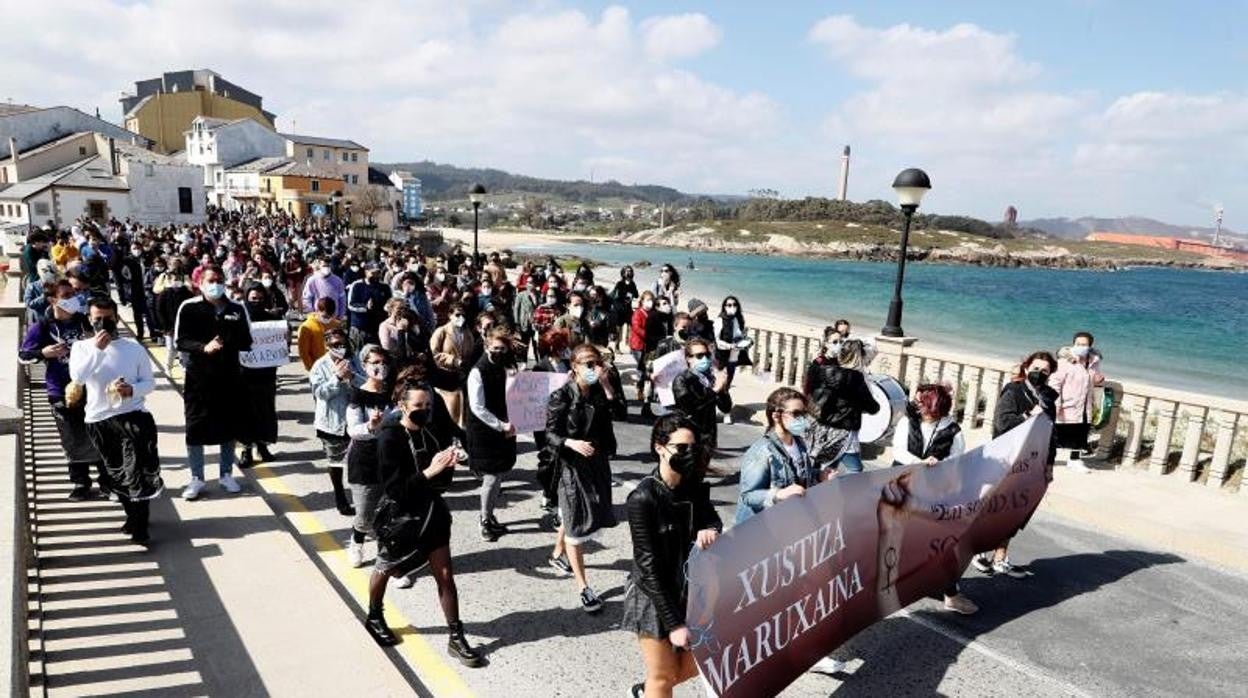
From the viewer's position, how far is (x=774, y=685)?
4.31m

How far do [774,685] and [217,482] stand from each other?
19.9 feet

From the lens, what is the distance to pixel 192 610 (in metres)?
5.09

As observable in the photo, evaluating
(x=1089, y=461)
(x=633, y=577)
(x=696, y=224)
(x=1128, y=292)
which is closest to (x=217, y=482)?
(x=633, y=577)

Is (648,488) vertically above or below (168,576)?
above

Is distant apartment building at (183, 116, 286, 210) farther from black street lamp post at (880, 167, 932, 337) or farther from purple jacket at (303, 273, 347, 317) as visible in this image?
black street lamp post at (880, 167, 932, 337)

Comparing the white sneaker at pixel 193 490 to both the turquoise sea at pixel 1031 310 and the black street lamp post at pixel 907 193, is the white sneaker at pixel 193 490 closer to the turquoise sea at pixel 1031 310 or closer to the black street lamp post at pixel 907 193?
the black street lamp post at pixel 907 193

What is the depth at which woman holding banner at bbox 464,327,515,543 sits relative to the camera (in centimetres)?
663

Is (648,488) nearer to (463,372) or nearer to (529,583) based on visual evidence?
(529,583)

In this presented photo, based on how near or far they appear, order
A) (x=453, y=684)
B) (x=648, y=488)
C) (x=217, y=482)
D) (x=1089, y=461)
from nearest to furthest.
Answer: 1. (x=648, y=488)
2. (x=453, y=684)
3. (x=217, y=482)
4. (x=1089, y=461)

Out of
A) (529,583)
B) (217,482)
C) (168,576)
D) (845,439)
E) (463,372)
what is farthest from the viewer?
(463,372)

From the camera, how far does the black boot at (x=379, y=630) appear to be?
16.8ft

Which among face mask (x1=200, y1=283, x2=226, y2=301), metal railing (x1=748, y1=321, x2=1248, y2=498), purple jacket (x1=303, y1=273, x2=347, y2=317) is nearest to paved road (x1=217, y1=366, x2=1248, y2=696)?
face mask (x1=200, y1=283, x2=226, y2=301)

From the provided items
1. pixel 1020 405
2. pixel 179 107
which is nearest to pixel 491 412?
pixel 1020 405

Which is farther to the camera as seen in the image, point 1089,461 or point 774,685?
point 1089,461
